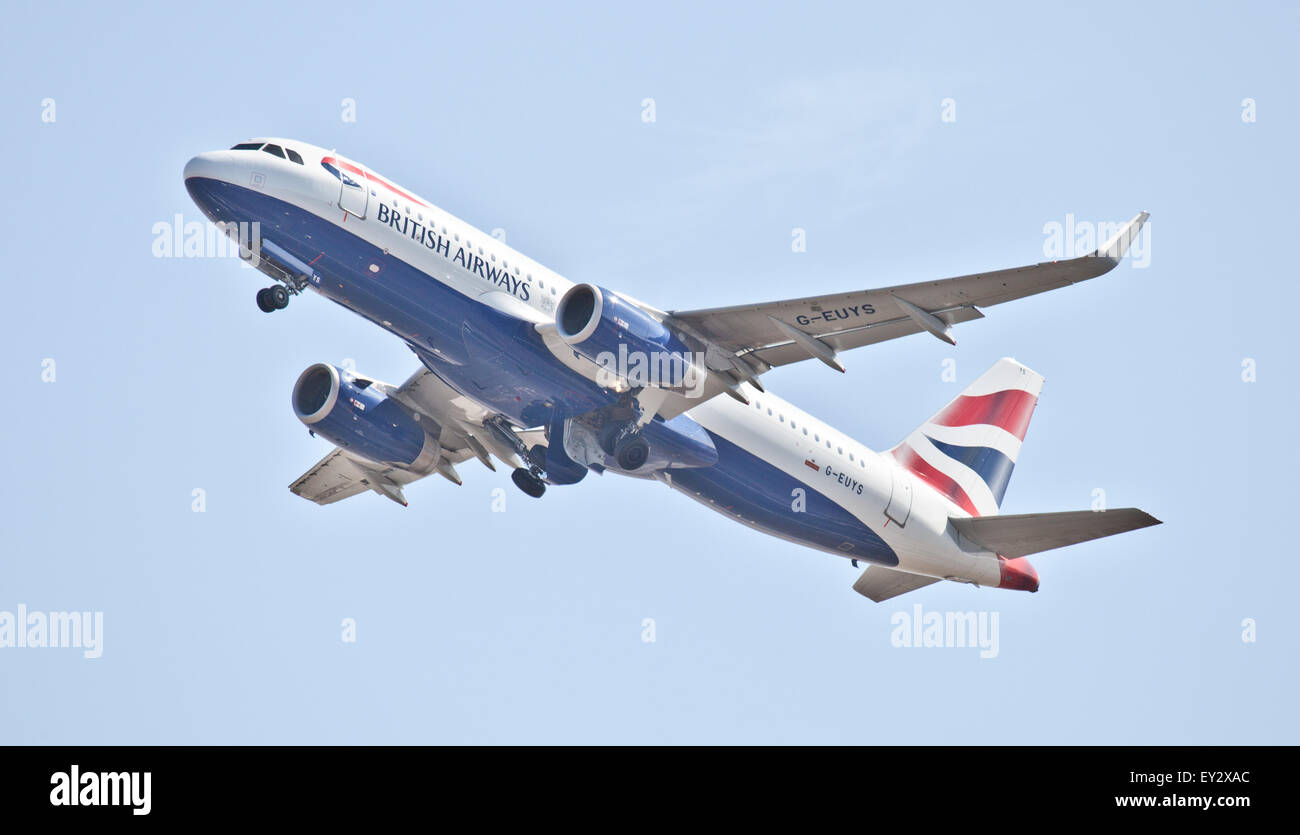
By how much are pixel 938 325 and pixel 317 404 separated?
558 inches

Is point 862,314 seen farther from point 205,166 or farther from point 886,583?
point 205,166

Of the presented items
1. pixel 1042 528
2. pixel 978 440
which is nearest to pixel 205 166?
pixel 1042 528

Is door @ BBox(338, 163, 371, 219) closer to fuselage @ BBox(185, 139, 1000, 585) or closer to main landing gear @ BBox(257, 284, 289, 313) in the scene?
fuselage @ BBox(185, 139, 1000, 585)

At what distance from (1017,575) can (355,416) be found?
16018mm

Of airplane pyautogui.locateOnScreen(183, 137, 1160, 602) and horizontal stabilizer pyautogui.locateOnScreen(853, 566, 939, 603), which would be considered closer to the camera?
airplane pyautogui.locateOnScreen(183, 137, 1160, 602)

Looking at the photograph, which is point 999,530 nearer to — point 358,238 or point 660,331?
point 660,331

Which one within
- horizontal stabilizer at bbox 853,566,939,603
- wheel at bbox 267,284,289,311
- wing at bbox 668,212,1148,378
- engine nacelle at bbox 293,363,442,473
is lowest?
horizontal stabilizer at bbox 853,566,939,603

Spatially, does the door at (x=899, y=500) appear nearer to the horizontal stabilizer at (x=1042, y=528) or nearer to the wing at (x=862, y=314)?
the horizontal stabilizer at (x=1042, y=528)

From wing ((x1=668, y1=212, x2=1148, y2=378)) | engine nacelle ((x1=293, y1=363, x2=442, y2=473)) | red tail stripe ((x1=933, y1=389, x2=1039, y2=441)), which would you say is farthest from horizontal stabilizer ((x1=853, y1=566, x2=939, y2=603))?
engine nacelle ((x1=293, y1=363, x2=442, y2=473))

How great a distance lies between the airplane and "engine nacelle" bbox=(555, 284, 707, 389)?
0.04 metres

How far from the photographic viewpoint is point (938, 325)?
1160 inches

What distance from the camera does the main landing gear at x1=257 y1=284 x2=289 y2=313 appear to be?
2938 cm

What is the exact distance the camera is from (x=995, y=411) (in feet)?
A: 130

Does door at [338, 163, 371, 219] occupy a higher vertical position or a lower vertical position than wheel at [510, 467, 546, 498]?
higher
